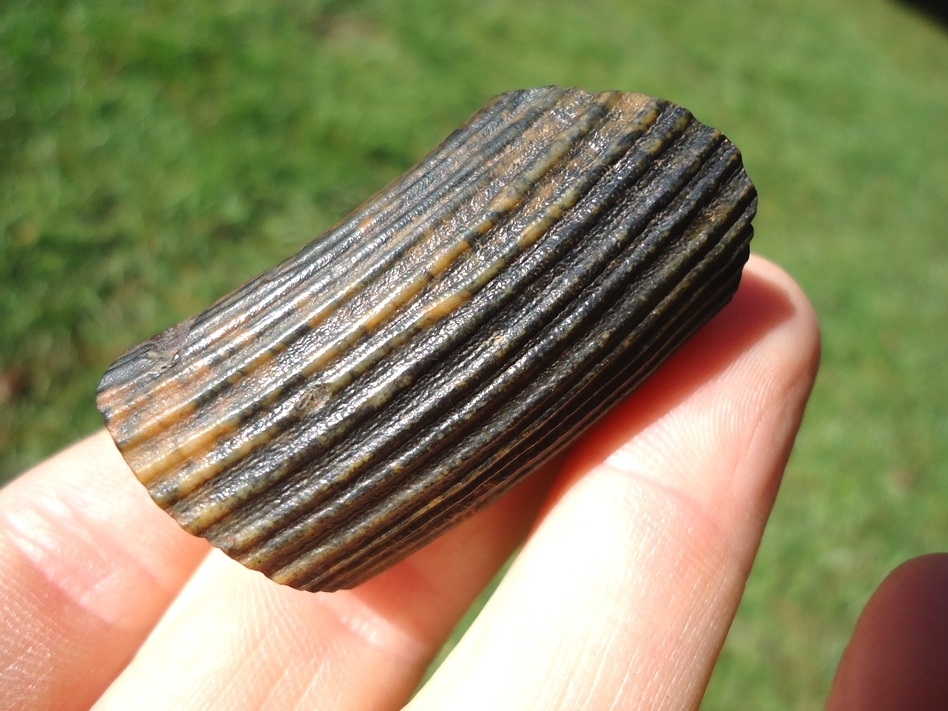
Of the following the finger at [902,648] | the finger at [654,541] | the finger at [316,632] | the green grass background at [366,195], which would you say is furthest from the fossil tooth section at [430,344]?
the green grass background at [366,195]

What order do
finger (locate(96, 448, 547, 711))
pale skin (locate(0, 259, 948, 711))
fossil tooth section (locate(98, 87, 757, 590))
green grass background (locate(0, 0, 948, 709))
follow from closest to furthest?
fossil tooth section (locate(98, 87, 757, 590))
pale skin (locate(0, 259, 948, 711))
finger (locate(96, 448, 547, 711))
green grass background (locate(0, 0, 948, 709))

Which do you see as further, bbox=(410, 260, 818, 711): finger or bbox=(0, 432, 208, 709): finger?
bbox=(0, 432, 208, 709): finger

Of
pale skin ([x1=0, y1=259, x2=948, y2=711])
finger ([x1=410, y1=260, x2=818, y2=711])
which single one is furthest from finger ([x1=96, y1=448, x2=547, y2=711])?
finger ([x1=410, y1=260, x2=818, y2=711])

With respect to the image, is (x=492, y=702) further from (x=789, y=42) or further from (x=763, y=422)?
(x=789, y=42)

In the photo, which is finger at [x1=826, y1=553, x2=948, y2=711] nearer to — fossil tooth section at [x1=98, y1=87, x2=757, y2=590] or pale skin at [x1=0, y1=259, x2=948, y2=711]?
pale skin at [x1=0, y1=259, x2=948, y2=711]

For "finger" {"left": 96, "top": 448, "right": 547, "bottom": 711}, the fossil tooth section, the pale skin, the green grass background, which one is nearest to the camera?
the fossil tooth section

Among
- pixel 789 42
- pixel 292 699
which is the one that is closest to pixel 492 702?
pixel 292 699

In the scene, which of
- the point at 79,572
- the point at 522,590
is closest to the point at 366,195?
the point at 79,572
